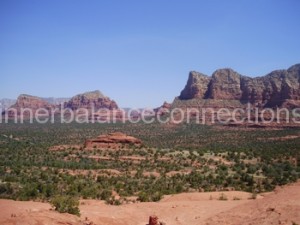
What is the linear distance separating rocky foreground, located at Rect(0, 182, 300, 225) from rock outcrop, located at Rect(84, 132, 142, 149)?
37488mm

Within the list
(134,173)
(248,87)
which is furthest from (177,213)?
(248,87)

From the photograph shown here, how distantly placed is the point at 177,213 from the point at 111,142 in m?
42.1

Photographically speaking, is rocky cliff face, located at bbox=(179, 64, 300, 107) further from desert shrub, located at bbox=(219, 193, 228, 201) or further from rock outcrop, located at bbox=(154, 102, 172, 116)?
desert shrub, located at bbox=(219, 193, 228, 201)

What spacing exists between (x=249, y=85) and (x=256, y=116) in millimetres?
32288

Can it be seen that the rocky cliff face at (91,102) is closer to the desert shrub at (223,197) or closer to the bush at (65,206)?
the desert shrub at (223,197)

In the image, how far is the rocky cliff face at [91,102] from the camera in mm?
177000

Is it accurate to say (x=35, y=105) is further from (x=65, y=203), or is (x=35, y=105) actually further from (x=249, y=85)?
(x=65, y=203)

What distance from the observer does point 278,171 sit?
→ 36.7 meters

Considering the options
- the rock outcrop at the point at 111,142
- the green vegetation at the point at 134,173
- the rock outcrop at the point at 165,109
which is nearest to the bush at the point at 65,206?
the green vegetation at the point at 134,173

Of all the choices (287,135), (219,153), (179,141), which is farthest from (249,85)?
(219,153)

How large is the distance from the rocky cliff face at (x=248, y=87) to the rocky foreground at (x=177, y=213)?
359 ft

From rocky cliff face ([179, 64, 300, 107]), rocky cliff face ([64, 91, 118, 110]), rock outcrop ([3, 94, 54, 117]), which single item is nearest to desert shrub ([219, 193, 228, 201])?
rocky cliff face ([179, 64, 300, 107])

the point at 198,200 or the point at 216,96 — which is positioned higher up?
the point at 216,96

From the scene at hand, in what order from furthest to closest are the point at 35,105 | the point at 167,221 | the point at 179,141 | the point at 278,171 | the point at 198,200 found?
the point at 35,105
the point at 179,141
the point at 278,171
the point at 198,200
the point at 167,221
